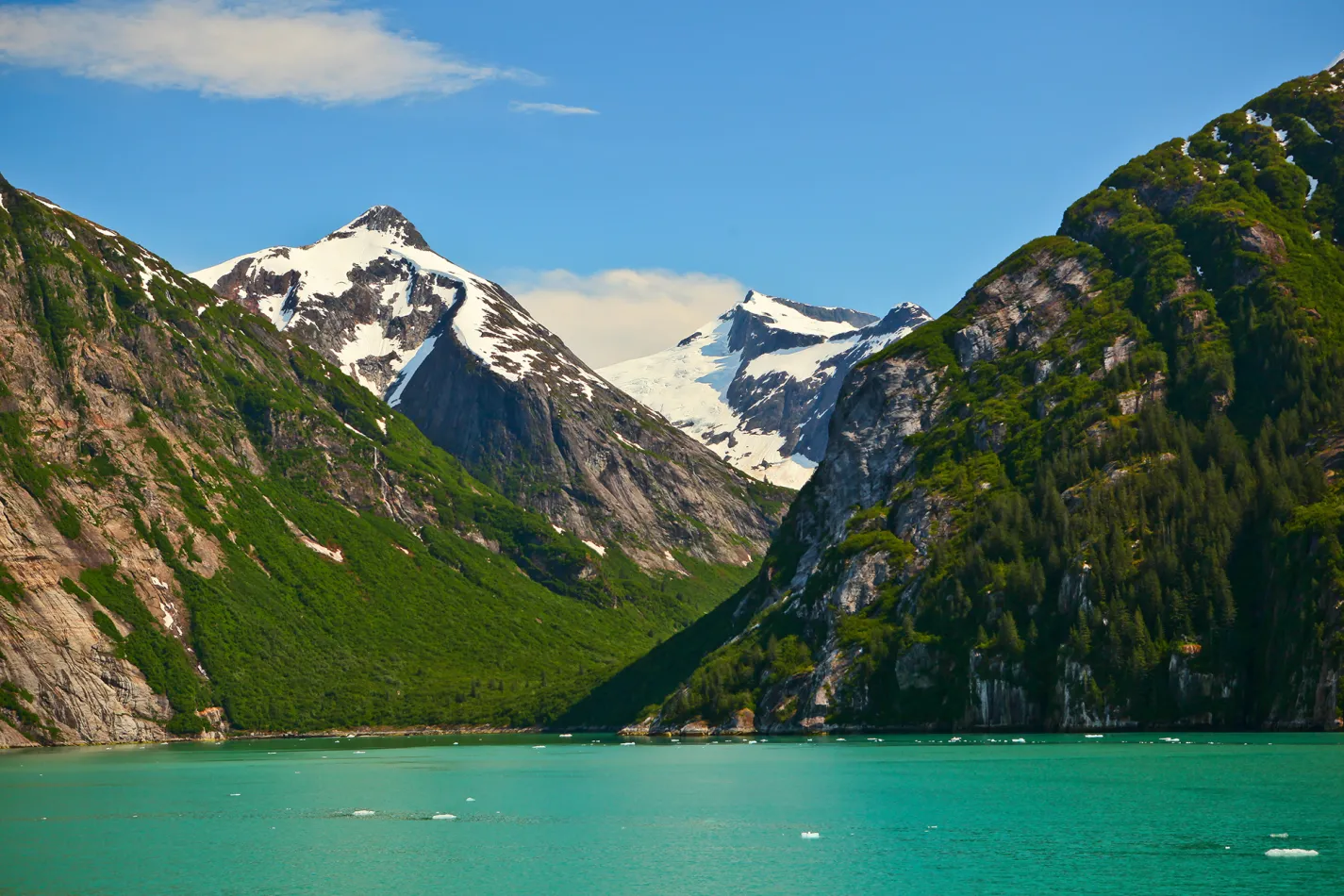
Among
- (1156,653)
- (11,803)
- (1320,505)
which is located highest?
(1320,505)

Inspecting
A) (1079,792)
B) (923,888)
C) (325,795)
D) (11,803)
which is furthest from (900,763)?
(11,803)

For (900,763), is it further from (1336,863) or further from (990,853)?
(1336,863)

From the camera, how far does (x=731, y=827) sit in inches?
3922

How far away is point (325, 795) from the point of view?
5266 inches

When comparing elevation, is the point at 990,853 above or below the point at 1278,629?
below

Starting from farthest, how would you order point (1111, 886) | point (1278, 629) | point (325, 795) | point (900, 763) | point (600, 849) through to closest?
point (1278, 629), point (900, 763), point (325, 795), point (600, 849), point (1111, 886)

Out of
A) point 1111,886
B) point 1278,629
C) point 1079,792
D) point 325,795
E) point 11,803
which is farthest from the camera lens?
point 1278,629

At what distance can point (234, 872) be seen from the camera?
83.4 meters

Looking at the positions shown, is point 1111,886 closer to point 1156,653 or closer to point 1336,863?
point 1336,863

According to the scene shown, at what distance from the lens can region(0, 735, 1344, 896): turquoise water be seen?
7719 centimetres

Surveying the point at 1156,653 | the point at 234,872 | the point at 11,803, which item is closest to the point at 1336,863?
the point at 234,872

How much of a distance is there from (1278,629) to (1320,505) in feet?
66.8

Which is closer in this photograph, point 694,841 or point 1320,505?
point 694,841

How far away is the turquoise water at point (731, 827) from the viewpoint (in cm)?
7719
